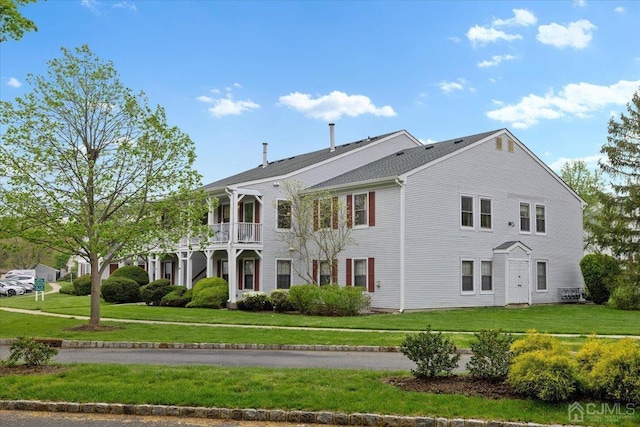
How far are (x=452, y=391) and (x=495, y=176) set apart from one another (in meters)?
21.8

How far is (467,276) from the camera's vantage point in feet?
92.2

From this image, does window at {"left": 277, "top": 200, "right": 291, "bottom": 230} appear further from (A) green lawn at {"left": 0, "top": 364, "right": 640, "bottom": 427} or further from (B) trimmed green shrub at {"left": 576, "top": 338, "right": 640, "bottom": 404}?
(B) trimmed green shrub at {"left": 576, "top": 338, "right": 640, "bottom": 404}

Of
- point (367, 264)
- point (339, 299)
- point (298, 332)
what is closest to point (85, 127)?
point (298, 332)

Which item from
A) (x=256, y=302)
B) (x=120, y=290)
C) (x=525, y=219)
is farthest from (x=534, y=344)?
(x=120, y=290)

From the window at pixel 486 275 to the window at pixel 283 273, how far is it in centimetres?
904

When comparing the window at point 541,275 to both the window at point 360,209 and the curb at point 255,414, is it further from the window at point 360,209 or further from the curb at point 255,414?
the curb at point 255,414

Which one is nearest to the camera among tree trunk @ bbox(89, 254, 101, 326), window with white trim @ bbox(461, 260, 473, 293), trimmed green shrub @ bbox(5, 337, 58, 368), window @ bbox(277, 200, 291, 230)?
trimmed green shrub @ bbox(5, 337, 58, 368)

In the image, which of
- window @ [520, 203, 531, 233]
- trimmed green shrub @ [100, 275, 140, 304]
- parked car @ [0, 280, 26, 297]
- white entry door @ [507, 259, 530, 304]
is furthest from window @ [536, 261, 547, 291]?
parked car @ [0, 280, 26, 297]

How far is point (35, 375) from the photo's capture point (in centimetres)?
1060

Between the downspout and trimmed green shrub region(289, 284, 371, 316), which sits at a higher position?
the downspout

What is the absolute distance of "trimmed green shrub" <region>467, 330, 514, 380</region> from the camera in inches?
370

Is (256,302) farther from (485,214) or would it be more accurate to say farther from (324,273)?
(485,214)

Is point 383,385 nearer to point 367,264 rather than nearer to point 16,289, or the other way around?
point 367,264

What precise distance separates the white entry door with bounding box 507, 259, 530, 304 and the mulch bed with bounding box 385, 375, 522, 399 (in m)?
20.0
